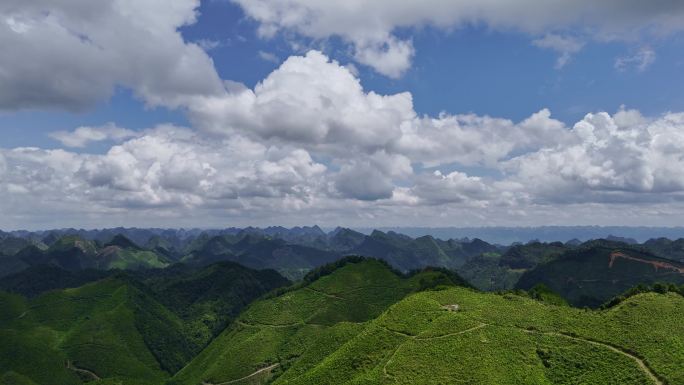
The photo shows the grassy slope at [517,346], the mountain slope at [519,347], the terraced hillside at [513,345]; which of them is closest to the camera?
the mountain slope at [519,347]

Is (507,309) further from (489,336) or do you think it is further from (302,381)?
(302,381)

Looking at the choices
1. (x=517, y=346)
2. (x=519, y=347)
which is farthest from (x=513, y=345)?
(x=519, y=347)

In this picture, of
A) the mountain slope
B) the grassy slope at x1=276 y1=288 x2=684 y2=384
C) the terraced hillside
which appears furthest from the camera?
the grassy slope at x1=276 y1=288 x2=684 y2=384

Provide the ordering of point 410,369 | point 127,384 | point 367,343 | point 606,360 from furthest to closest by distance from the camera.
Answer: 1. point 127,384
2. point 367,343
3. point 410,369
4. point 606,360

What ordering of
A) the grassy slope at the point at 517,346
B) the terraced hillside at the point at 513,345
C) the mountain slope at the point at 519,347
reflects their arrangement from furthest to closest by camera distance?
the grassy slope at the point at 517,346
the terraced hillside at the point at 513,345
the mountain slope at the point at 519,347

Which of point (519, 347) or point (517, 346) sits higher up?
point (517, 346)

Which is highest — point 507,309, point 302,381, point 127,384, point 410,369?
point 507,309

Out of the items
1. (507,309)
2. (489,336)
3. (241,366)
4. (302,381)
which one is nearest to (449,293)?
(507,309)

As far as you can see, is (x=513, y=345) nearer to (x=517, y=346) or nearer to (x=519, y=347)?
(x=517, y=346)
